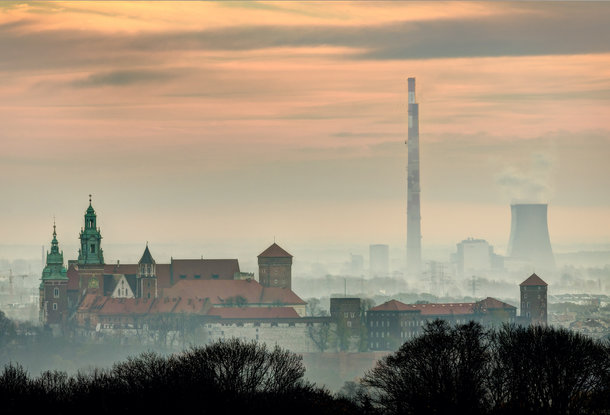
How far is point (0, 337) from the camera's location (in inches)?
5468

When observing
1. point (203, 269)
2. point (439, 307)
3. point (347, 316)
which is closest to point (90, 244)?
point (203, 269)

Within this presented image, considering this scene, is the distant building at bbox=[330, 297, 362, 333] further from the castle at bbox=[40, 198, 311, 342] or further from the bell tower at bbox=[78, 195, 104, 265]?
the bell tower at bbox=[78, 195, 104, 265]

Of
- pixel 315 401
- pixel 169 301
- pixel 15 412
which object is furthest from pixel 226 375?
pixel 169 301

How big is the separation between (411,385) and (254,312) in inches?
3274

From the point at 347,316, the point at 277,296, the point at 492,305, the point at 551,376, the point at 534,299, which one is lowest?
the point at 551,376

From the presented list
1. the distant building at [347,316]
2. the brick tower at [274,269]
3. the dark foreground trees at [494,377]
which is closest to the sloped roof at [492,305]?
the distant building at [347,316]

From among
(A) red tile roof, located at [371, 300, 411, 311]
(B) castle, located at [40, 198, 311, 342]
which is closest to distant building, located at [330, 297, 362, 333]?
(A) red tile roof, located at [371, 300, 411, 311]

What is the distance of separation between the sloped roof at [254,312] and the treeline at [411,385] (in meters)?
74.3

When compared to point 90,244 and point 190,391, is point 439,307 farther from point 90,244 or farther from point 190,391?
point 190,391

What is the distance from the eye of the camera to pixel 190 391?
60.5 m

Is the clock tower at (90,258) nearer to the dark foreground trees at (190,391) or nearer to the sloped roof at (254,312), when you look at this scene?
the sloped roof at (254,312)

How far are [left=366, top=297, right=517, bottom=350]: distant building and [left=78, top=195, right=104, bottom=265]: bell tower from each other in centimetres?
2212

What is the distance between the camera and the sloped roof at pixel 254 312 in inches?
5659

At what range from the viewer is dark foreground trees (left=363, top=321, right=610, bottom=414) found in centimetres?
5953
